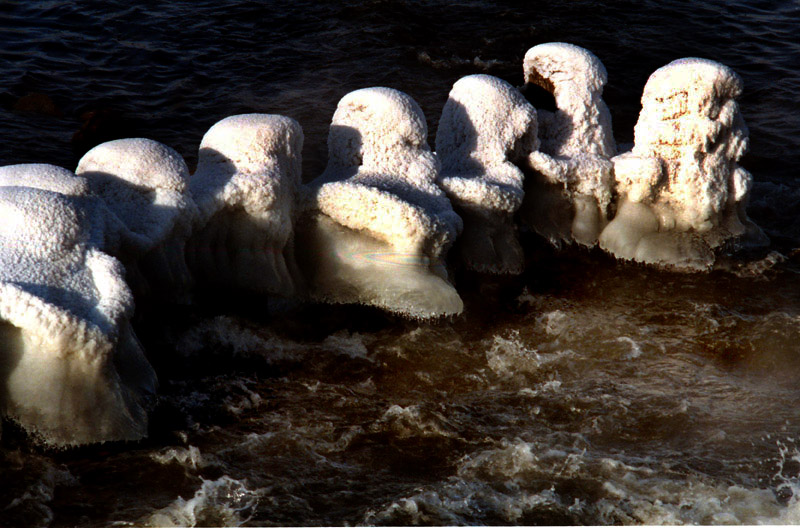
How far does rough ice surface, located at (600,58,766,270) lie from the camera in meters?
5.35

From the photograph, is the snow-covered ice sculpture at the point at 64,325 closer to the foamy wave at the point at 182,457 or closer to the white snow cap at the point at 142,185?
the foamy wave at the point at 182,457

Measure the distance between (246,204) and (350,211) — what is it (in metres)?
0.54

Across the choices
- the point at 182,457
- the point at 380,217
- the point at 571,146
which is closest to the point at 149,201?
the point at 380,217

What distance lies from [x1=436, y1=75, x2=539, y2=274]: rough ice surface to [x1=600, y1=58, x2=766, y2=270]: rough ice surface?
70 cm

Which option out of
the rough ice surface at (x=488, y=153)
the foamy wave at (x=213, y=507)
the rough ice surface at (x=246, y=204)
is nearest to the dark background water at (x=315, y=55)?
the rough ice surface at (x=488, y=153)

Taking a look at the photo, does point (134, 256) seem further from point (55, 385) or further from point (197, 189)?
point (55, 385)

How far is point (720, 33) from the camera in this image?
1005 centimetres

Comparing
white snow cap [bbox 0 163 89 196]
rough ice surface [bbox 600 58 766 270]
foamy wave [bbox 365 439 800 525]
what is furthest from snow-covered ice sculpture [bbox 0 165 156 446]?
rough ice surface [bbox 600 58 766 270]

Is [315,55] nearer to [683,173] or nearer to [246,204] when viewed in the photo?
[683,173]

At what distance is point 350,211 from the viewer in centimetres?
464

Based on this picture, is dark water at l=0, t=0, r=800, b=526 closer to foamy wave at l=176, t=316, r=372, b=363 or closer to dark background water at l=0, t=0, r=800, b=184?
foamy wave at l=176, t=316, r=372, b=363

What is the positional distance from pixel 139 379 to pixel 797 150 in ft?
20.7

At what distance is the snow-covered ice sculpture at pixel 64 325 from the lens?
A: 3.41 m

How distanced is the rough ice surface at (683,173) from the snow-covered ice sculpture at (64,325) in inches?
123
